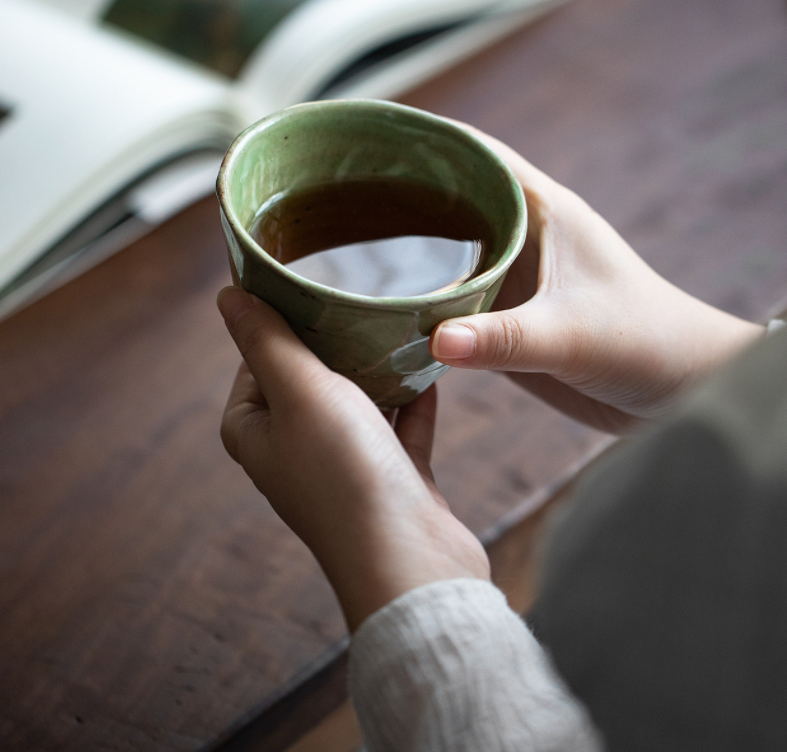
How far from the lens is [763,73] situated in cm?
120

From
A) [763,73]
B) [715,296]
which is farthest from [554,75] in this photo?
[715,296]

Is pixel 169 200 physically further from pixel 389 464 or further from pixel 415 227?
pixel 389 464

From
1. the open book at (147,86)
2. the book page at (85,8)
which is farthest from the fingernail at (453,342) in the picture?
the book page at (85,8)

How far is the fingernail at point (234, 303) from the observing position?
A: 516 mm

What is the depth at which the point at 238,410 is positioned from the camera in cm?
59

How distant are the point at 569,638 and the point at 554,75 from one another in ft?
3.39

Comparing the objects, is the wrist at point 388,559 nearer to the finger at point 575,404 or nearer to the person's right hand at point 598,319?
the person's right hand at point 598,319

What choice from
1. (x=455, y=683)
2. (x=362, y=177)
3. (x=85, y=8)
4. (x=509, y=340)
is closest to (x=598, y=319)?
(x=509, y=340)

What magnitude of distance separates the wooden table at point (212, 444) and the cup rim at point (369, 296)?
0.99 ft

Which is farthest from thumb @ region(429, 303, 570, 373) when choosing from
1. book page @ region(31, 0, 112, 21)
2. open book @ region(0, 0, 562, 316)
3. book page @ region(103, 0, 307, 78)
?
book page @ region(31, 0, 112, 21)

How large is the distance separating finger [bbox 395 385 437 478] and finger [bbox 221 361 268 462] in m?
0.14

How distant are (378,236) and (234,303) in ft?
0.58

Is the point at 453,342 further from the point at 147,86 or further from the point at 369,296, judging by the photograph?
the point at 147,86

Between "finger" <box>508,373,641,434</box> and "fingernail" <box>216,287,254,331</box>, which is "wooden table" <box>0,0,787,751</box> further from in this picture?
"fingernail" <box>216,287,254,331</box>
